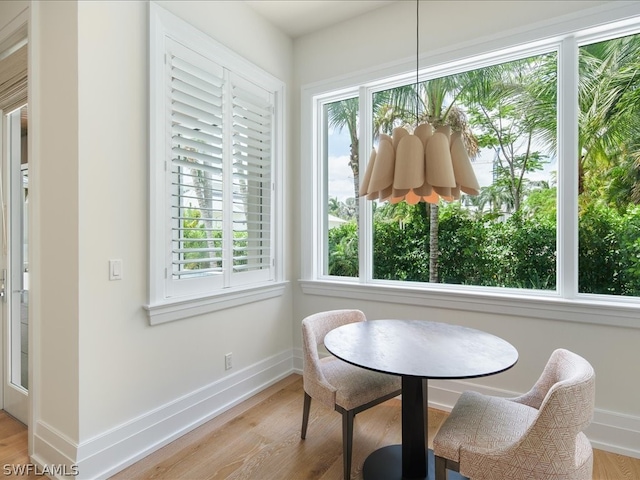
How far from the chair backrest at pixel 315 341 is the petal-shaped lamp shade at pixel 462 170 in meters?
1.18

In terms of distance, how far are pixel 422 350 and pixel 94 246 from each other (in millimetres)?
1735

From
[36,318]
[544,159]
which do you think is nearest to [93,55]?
[36,318]

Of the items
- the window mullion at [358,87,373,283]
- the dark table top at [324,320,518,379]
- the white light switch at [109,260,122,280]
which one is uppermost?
the window mullion at [358,87,373,283]

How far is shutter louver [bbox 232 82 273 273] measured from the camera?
9.08ft

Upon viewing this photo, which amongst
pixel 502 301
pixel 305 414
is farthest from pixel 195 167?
pixel 502 301

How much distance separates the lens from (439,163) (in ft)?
5.02

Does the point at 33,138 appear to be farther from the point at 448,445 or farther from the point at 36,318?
the point at 448,445

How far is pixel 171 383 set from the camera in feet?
7.47

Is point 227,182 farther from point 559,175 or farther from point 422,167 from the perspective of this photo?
point 559,175

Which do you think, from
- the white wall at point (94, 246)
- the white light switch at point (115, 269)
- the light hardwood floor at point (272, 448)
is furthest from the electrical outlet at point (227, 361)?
the white light switch at point (115, 269)

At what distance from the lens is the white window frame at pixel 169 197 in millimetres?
2115

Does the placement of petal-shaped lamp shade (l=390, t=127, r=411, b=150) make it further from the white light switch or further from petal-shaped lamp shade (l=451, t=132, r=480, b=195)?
the white light switch

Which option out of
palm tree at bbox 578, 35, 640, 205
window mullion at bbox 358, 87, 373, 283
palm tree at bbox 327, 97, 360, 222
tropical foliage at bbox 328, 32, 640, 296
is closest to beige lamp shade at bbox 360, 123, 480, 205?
tropical foliage at bbox 328, 32, 640, 296

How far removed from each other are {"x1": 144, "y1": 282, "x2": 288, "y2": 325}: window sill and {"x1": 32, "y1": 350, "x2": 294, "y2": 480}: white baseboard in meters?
0.55
